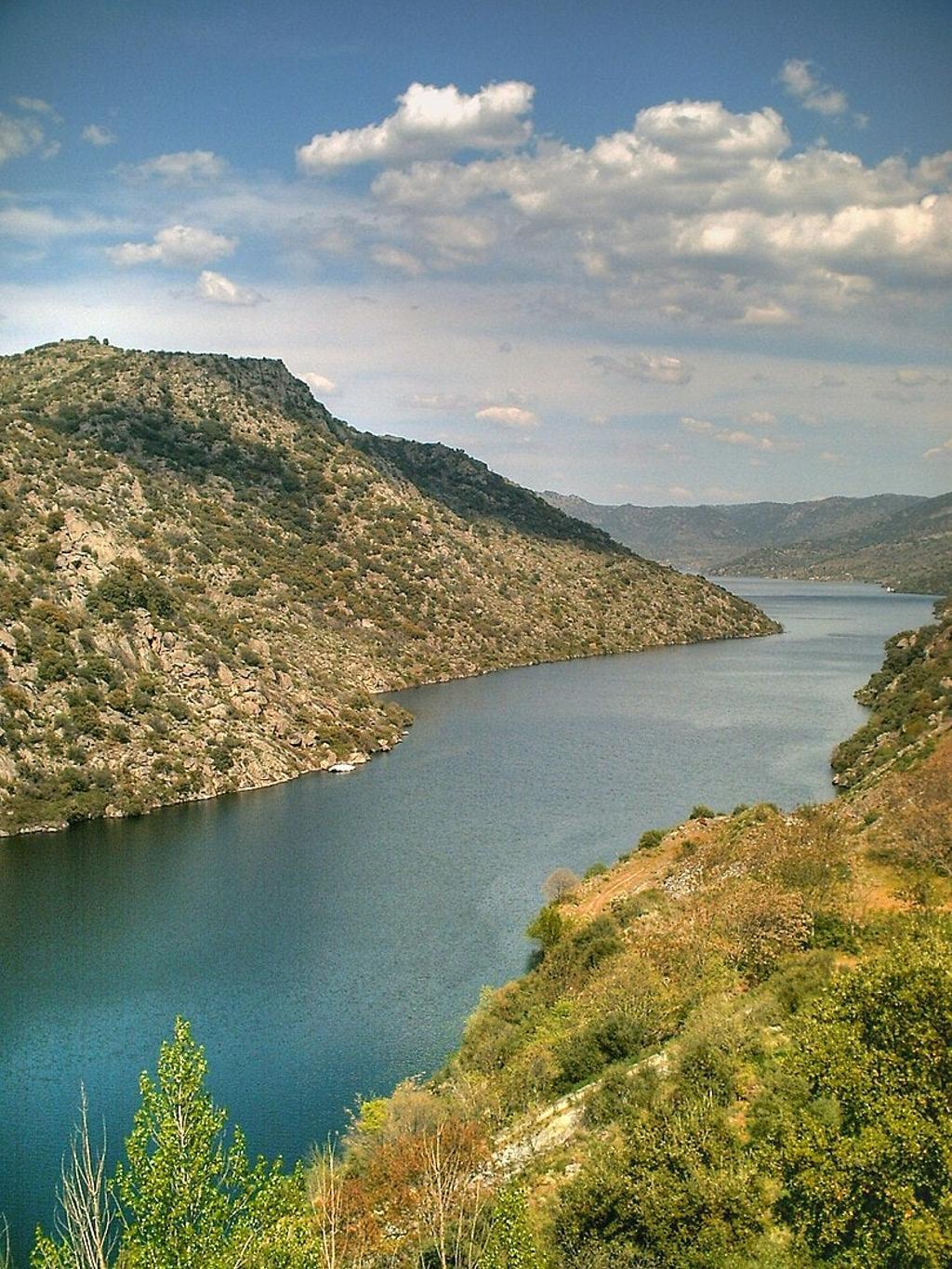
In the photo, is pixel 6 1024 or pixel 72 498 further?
pixel 72 498

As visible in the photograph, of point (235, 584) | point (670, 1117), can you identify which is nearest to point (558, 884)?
point (670, 1117)

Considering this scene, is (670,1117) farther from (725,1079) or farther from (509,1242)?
(509,1242)

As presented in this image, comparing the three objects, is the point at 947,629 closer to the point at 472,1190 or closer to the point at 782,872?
the point at 782,872

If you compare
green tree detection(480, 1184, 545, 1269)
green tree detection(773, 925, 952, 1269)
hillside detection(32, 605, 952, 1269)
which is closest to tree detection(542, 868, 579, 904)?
hillside detection(32, 605, 952, 1269)

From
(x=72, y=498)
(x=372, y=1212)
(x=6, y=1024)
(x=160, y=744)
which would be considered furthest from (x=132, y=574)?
(x=372, y=1212)

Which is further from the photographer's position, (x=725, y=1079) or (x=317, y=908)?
(x=317, y=908)

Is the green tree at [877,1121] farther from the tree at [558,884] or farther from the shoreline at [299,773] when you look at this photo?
the shoreline at [299,773]
